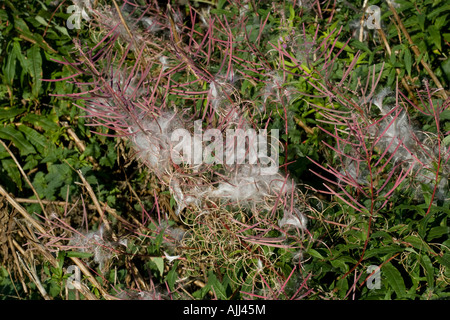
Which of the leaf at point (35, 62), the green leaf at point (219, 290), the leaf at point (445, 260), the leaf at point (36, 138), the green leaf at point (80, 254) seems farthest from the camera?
the leaf at point (36, 138)

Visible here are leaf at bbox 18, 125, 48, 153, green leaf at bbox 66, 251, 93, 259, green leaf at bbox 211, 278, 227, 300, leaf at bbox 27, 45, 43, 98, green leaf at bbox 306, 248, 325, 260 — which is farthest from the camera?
leaf at bbox 18, 125, 48, 153

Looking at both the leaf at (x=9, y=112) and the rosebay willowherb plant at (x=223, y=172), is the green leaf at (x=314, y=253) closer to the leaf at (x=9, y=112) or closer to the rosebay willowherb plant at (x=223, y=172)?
the rosebay willowherb plant at (x=223, y=172)

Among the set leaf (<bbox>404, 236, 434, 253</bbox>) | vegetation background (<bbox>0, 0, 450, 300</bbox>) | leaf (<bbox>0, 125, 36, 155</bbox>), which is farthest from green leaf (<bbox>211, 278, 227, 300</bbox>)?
leaf (<bbox>0, 125, 36, 155</bbox>)

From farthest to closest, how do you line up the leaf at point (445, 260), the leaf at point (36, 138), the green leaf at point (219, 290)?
1. the leaf at point (36, 138)
2. the green leaf at point (219, 290)
3. the leaf at point (445, 260)

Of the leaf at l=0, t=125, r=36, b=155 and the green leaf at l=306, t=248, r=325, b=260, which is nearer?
the green leaf at l=306, t=248, r=325, b=260

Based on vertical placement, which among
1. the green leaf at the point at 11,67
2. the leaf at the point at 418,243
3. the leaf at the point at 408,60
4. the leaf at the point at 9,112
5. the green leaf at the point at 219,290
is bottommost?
the green leaf at the point at 219,290

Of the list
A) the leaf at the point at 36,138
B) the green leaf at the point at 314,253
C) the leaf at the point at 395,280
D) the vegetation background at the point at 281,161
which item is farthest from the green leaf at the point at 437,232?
the leaf at the point at 36,138

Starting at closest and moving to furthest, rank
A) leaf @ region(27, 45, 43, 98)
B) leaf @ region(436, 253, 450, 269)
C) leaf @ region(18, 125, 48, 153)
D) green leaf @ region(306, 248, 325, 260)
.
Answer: leaf @ region(436, 253, 450, 269) < green leaf @ region(306, 248, 325, 260) < leaf @ region(27, 45, 43, 98) < leaf @ region(18, 125, 48, 153)

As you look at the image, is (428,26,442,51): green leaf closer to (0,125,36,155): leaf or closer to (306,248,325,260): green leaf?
(306,248,325,260): green leaf

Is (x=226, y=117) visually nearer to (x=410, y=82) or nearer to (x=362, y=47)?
(x=362, y=47)
